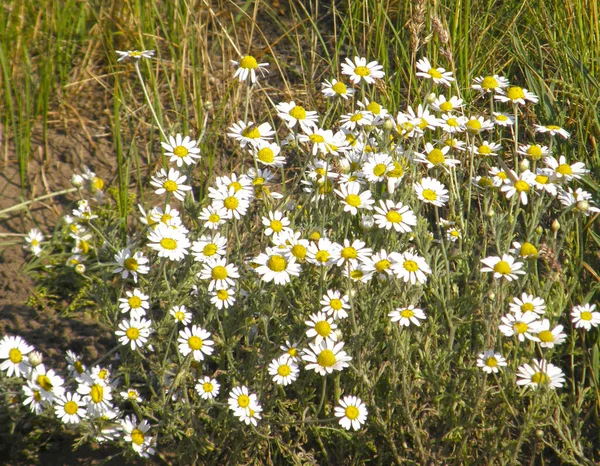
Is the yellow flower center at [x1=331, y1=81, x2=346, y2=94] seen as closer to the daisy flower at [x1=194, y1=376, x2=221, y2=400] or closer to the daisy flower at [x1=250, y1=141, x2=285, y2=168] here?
the daisy flower at [x1=250, y1=141, x2=285, y2=168]

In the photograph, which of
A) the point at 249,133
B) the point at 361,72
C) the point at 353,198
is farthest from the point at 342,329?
the point at 361,72

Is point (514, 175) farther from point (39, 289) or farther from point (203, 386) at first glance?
point (39, 289)

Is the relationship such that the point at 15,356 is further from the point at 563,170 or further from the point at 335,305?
the point at 563,170

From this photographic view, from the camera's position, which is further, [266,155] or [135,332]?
[266,155]

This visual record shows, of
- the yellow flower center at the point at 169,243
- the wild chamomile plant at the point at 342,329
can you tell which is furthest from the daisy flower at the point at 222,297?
the yellow flower center at the point at 169,243

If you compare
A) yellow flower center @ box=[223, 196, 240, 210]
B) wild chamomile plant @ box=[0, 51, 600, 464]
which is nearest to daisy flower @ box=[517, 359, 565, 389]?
wild chamomile plant @ box=[0, 51, 600, 464]
